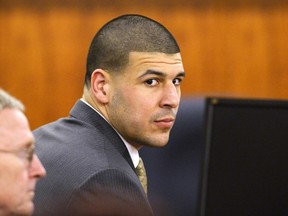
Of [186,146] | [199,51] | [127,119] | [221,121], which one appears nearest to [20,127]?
[221,121]

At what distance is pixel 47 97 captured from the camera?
3.68 meters

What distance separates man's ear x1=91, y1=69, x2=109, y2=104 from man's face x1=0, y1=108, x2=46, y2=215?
0.64 metres

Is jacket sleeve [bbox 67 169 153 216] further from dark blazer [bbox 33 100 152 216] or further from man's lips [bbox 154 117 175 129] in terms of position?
man's lips [bbox 154 117 175 129]

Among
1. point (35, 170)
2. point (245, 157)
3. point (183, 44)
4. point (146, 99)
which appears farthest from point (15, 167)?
point (183, 44)

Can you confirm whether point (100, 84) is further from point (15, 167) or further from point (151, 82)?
point (15, 167)

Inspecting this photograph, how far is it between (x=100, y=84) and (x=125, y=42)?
0.44 ft

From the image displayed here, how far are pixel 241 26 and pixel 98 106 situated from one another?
1888 millimetres

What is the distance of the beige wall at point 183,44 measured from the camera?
141 inches

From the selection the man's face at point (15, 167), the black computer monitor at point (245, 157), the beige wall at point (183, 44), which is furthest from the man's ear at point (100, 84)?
the beige wall at point (183, 44)

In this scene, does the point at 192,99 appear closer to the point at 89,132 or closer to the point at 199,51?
the point at 89,132

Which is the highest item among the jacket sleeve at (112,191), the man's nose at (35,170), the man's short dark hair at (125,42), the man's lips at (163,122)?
the man's short dark hair at (125,42)

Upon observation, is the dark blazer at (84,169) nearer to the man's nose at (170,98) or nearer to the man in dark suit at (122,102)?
the man in dark suit at (122,102)

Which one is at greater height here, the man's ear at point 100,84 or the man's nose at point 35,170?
the man's ear at point 100,84

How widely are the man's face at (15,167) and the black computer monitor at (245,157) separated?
30 cm
